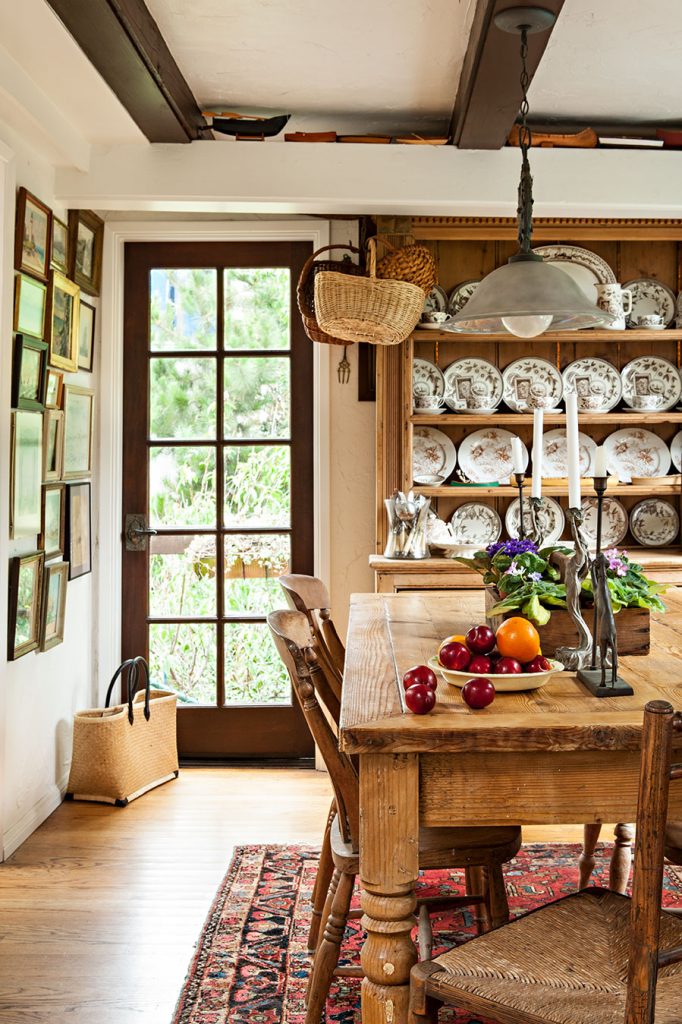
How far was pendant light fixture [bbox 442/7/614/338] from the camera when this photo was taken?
2.34 m

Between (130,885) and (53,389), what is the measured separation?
1746mm

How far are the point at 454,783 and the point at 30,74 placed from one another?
253 cm

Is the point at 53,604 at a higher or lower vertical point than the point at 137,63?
lower

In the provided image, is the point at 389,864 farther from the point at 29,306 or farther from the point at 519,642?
the point at 29,306

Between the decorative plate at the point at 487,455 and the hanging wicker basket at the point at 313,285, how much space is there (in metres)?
0.81

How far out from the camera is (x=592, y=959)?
57.4 inches

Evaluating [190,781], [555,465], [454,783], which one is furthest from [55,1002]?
[555,465]

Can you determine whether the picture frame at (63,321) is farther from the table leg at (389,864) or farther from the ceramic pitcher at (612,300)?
the table leg at (389,864)

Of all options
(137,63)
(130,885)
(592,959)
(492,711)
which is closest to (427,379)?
(137,63)

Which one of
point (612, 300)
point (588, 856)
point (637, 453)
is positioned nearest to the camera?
point (588, 856)

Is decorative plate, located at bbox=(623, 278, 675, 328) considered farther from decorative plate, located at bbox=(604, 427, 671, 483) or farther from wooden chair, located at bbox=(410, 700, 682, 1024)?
wooden chair, located at bbox=(410, 700, 682, 1024)

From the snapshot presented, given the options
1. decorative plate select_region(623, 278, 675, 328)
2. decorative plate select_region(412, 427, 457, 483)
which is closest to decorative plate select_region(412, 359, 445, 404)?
decorative plate select_region(412, 427, 457, 483)

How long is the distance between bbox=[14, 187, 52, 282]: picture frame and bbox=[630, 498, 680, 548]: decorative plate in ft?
8.58

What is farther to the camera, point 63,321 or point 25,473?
point 63,321
